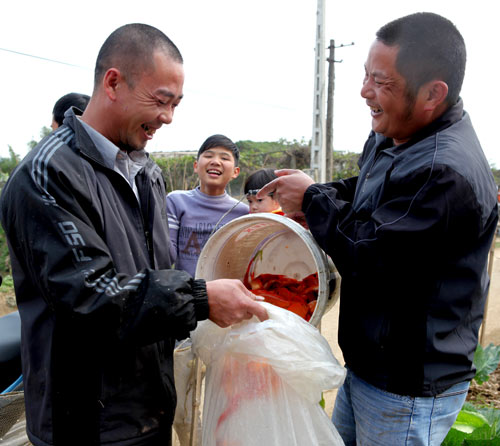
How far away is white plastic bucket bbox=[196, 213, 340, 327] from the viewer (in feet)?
5.61

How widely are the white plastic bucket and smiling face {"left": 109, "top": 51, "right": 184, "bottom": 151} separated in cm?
51

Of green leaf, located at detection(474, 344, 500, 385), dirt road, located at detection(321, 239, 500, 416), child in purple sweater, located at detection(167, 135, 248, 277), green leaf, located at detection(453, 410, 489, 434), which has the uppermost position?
child in purple sweater, located at detection(167, 135, 248, 277)

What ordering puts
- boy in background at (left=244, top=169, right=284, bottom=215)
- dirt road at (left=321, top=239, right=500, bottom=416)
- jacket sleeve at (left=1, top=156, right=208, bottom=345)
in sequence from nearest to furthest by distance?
jacket sleeve at (left=1, top=156, right=208, bottom=345) → boy in background at (left=244, top=169, right=284, bottom=215) → dirt road at (left=321, top=239, right=500, bottom=416)

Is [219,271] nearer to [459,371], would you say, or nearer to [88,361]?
[88,361]

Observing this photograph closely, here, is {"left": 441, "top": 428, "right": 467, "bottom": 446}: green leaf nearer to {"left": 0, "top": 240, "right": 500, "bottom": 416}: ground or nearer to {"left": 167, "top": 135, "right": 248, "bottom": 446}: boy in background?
{"left": 0, "top": 240, "right": 500, "bottom": 416}: ground

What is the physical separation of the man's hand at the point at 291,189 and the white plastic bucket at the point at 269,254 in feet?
0.23

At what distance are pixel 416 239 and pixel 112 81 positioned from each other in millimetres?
1132

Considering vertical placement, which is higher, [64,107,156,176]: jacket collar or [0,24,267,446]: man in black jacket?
[64,107,156,176]: jacket collar

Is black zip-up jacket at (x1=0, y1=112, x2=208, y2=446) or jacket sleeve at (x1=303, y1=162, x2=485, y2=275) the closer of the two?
black zip-up jacket at (x1=0, y1=112, x2=208, y2=446)

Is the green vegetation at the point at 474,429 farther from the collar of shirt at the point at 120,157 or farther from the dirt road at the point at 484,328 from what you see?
the collar of shirt at the point at 120,157

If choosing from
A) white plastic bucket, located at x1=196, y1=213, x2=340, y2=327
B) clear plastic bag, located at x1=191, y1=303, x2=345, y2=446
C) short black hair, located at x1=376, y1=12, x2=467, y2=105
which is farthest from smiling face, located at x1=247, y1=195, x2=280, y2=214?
short black hair, located at x1=376, y1=12, x2=467, y2=105

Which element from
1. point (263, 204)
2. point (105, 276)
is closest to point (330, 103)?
point (263, 204)

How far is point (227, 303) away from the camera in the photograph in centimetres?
144

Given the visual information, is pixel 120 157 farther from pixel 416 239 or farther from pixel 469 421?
pixel 469 421
